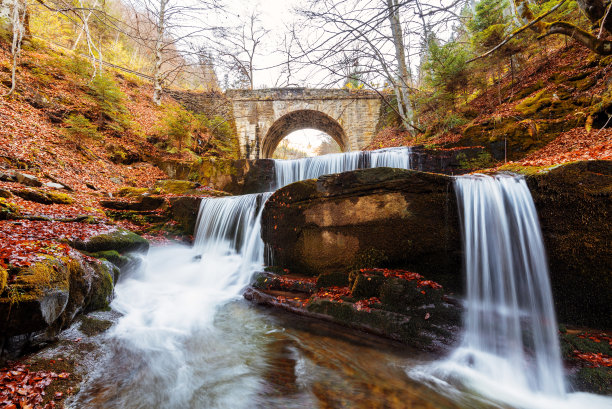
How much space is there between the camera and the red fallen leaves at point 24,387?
1.76 m

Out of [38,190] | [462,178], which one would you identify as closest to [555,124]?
[462,178]

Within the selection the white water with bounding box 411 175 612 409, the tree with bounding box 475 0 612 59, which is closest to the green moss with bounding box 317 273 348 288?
the white water with bounding box 411 175 612 409

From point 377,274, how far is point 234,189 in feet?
25.5

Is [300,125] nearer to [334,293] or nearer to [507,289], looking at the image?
[334,293]

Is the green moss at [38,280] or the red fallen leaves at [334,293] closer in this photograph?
the green moss at [38,280]

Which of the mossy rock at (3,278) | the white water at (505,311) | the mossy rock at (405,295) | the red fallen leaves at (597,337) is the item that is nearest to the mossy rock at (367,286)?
the mossy rock at (405,295)

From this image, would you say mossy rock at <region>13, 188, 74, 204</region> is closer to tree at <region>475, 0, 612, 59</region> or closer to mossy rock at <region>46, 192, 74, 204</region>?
mossy rock at <region>46, 192, 74, 204</region>

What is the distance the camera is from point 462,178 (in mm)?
4109

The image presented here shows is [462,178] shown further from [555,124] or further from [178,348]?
[178,348]

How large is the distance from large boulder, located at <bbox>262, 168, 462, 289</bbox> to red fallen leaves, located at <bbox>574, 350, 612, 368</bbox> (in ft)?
4.76

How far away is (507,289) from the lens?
11.5 ft

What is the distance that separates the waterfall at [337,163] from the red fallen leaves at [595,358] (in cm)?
625

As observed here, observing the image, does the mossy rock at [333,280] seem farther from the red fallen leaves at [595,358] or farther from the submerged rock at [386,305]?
the red fallen leaves at [595,358]

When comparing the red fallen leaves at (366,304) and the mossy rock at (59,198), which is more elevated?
the mossy rock at (59,198)
